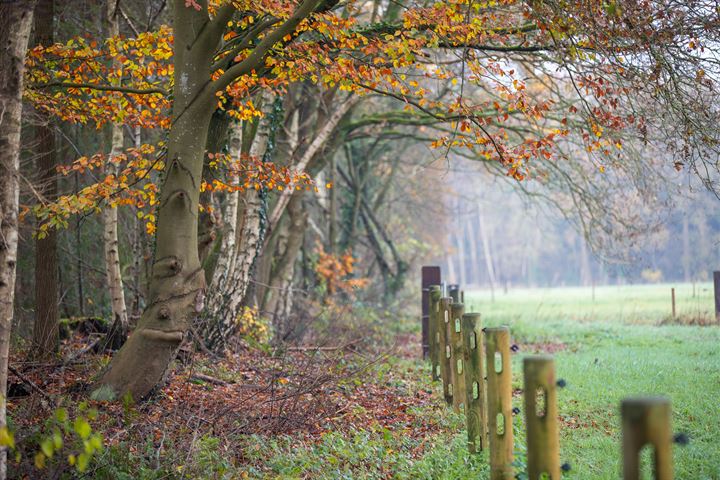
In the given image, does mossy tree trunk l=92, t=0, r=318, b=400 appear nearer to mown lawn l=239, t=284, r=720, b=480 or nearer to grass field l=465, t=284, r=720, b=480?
mown lawn l=239, t=284, r=720, b=480

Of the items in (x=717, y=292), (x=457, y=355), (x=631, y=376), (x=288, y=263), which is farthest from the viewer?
(x=288, y=263)

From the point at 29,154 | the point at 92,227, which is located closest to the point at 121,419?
the point at 29,154

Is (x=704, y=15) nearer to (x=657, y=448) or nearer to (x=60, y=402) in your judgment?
(x=657, y=448)

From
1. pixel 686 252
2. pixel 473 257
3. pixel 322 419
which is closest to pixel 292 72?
pixel 322 419

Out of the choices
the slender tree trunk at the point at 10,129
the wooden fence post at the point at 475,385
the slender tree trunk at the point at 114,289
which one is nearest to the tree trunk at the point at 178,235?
the slender tree trunk at the point at 114,289

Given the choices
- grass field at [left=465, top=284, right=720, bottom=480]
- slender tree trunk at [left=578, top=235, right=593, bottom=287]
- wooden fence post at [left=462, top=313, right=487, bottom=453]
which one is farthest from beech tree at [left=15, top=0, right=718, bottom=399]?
slender tree trunk at [left=578, top=235, right=593, bottom=287]

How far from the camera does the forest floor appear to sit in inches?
218

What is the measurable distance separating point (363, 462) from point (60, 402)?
2.84m

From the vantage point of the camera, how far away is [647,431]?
114 inches

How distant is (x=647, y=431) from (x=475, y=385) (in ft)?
12.4

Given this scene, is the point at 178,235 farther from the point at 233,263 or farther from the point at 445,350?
the point at 233,263

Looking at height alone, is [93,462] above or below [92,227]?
below

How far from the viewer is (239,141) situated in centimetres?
1174

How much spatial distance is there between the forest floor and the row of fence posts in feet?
1.47
